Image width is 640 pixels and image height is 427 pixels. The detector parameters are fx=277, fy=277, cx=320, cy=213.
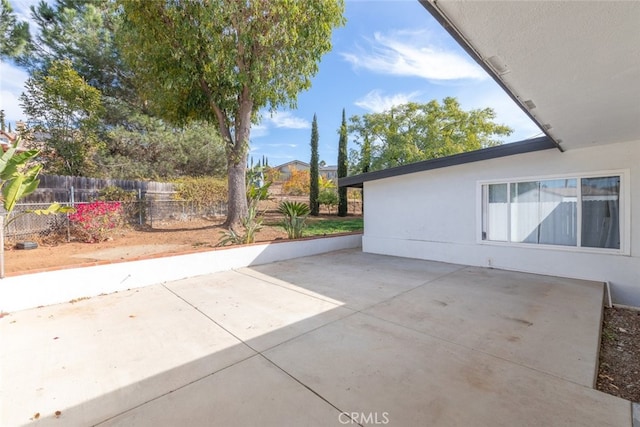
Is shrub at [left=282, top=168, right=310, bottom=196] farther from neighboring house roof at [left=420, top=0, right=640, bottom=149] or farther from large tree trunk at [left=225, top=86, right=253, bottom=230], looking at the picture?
neighboring house roof at [left=420, top=0, right=640, bottom=149]

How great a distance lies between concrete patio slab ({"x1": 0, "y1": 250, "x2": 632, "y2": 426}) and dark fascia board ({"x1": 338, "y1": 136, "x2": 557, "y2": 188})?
287 centimetres

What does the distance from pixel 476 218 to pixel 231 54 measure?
344 inches

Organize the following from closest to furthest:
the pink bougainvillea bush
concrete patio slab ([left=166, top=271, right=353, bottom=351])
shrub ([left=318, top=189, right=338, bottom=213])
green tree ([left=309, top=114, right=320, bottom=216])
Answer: concrete patio slab ([left=166, top=271, right=353, bottom=351]) → the pink bougainvillea bush → green tree ([left=309, top=114, right=320, bottom=216]) → shrub ([left=318, top=189, right=338, bottom=213])

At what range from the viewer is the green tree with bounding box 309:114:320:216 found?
21031mm

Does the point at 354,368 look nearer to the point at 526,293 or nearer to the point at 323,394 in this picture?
the point at 323,394

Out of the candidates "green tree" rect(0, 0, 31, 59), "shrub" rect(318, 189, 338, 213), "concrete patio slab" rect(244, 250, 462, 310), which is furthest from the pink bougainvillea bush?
"shrub" rect(318, 189, 338, 213)

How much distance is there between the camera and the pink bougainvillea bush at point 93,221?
29.1 ft

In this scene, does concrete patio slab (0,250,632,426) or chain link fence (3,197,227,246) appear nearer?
concrete patio slab (0,250,632,426)

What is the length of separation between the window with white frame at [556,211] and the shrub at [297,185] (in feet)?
61.4

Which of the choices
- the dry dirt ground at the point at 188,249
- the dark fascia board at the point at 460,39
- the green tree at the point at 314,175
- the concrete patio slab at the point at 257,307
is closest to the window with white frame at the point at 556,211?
the dry dirt ground at the point at 188,249

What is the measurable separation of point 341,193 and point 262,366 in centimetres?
1818

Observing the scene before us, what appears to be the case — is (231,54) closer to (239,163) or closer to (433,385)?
(239,163)

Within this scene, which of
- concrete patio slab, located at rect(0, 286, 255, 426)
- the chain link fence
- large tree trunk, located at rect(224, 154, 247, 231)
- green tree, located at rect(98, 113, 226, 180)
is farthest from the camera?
green tree, located at rect(98, 113, 226, 180)

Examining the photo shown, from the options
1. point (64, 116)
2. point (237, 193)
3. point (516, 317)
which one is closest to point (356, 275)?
point (516, 317)
